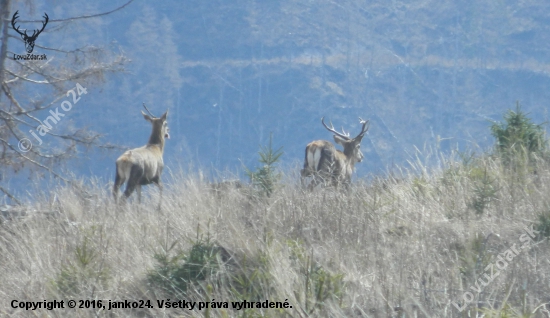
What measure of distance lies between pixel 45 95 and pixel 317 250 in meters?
10.1

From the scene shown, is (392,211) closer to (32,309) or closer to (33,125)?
(32,309)

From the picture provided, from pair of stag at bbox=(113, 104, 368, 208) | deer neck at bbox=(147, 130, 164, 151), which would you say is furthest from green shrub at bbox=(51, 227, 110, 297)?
deer neck at bbox=(147, 130, 164, 151)

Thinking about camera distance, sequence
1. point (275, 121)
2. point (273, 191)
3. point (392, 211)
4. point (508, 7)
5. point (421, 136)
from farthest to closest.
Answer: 1. point (508, 7)
2. point (275, 121)
3. point (421, 136)
4. point (273, 191)
5. point (392, 211)

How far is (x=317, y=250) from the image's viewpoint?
567 centimetres

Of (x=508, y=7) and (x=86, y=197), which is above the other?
(x=508, y=7)

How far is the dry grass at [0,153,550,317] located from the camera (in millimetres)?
4480

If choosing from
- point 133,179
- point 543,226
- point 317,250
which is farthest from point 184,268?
point 133,179

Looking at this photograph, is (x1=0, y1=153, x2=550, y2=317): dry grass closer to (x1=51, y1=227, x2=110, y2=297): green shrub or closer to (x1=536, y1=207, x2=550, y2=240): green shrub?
(x1=51, y1=227, x2=110, y2=297): green shrub

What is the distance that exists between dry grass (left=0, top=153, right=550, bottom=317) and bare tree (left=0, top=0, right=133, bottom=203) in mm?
5751

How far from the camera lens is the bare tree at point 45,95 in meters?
13.5

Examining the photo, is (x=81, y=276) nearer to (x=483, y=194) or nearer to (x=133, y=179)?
(x=483, y=194)

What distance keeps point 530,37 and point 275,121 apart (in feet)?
87.9

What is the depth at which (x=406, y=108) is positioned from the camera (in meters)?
48.8

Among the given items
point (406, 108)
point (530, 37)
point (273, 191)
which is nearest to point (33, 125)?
point (273, 191)
